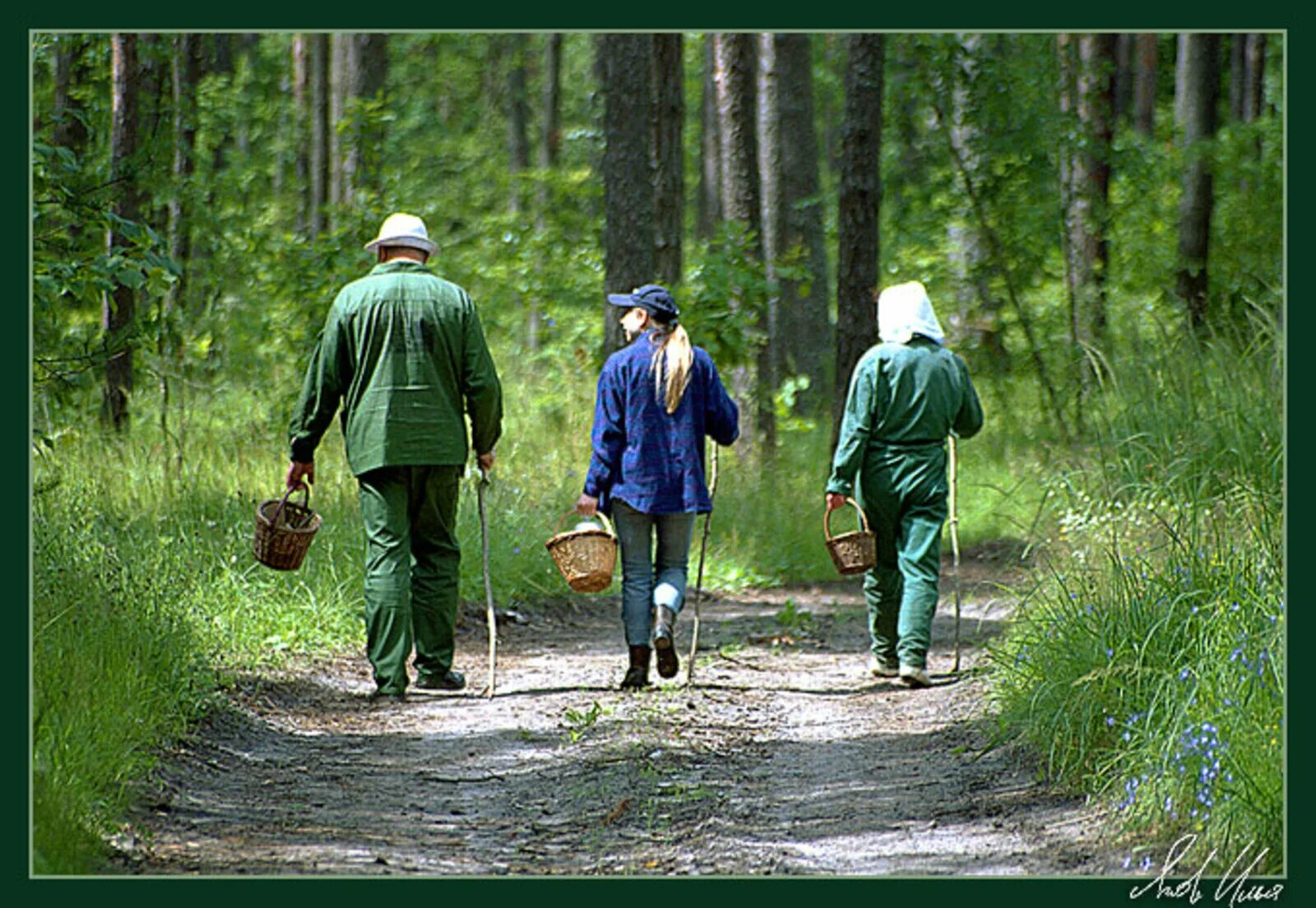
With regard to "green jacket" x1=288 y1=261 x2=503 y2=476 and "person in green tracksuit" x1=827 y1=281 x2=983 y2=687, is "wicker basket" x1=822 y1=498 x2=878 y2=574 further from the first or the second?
"green jacket" x1=288 y1=261 x2=503 y2=476

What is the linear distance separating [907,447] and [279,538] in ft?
11.0

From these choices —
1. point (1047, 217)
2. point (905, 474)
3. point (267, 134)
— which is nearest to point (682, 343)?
point (905, 474)

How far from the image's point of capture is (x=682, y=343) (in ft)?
28.3

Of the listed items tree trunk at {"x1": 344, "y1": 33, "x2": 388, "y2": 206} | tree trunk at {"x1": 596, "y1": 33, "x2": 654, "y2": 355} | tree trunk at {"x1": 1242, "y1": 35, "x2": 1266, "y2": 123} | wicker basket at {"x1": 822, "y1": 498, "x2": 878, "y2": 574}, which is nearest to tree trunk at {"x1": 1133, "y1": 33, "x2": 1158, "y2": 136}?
tree trunk at {"x1": 1242, "y1": 35, "x2": 1266, "y2": 123}

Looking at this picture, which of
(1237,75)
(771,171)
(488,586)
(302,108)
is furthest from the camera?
(1237,75)

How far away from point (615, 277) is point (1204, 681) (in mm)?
7688

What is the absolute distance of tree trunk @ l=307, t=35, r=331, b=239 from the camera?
2494cm

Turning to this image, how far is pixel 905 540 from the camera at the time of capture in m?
9.11

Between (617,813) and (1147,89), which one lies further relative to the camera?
(1147,89)

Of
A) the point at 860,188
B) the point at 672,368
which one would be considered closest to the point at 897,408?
the point at 672,368

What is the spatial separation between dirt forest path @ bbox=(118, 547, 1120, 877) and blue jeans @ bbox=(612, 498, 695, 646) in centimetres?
40

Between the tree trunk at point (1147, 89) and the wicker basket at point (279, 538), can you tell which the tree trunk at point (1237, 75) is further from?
the wicker basket at point (279, 538)

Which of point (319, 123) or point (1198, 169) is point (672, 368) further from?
point (319, 123)

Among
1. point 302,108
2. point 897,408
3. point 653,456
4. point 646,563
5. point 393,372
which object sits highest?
point 302,108
